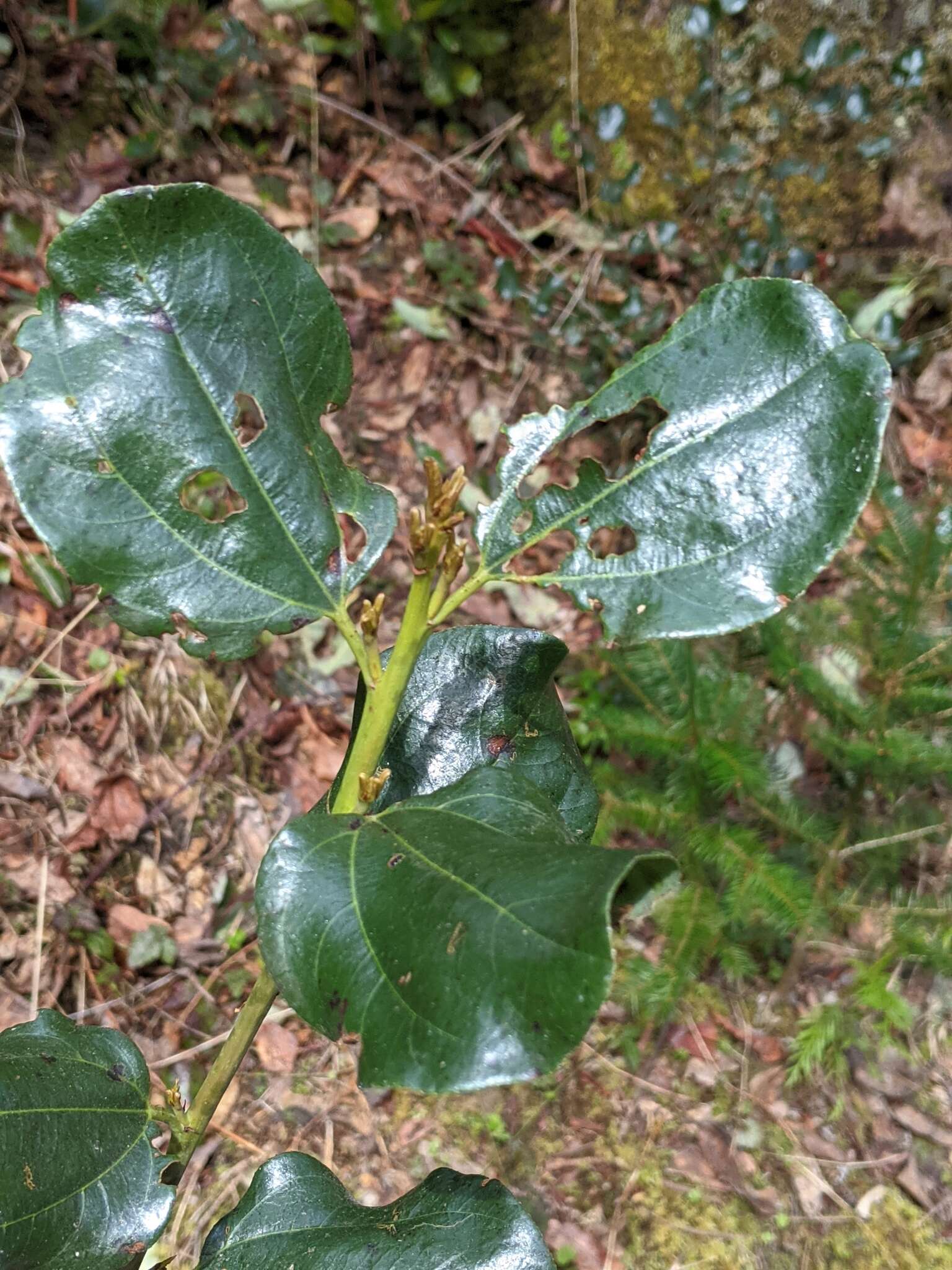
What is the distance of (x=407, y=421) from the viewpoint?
6.85 feet

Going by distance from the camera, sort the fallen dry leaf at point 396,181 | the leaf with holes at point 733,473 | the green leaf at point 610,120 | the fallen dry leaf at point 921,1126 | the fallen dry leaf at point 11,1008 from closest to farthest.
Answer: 1. the leaf with holes at point 733,473
2. the fallen dry leaf at point 11,1008
3. the fallen dry leaf at point 921,1126
4. the green leaf at point 610,120
5. the fallen dry leaf at point 396,181

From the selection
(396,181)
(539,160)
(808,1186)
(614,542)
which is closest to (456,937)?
(808,1186)

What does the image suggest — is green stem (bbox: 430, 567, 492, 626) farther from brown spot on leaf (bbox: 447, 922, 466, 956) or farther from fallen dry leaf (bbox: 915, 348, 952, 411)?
fallen dry leaf (bbox: 915, 348, 952, 411)

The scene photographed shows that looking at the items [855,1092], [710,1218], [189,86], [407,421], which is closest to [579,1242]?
[710,1218]

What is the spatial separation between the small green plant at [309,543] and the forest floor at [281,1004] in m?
0.93

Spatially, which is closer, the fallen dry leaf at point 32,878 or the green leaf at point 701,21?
the fallen dry leaf at point 32,878

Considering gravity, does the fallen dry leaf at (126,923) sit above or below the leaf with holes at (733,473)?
below

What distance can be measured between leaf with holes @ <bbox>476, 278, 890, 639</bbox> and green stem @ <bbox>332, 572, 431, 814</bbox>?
6 cm

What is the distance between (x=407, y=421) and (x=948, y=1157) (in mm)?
1918

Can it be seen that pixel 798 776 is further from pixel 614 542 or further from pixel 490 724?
pixel 490 724

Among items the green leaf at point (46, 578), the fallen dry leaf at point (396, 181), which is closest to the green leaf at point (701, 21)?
the fallen dry leaf at point (396, 181)

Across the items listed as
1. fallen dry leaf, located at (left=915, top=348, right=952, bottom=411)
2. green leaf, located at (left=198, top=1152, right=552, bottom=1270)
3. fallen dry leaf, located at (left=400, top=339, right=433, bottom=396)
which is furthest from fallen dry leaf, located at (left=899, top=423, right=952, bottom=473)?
green leaf, located at (left=198, top=1152, right=552, bottom=1270)

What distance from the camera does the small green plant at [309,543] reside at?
0.47m

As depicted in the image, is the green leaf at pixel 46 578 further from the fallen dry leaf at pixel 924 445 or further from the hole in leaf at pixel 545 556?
the fallen dry leaf at pixel 924 445
